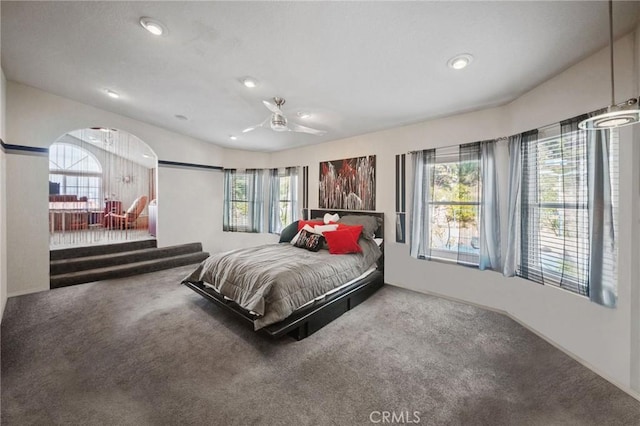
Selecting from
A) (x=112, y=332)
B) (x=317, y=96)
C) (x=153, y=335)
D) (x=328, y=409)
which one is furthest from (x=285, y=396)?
(x=317, y=96)

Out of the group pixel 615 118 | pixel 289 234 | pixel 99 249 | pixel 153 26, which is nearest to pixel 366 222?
pixel 289 234

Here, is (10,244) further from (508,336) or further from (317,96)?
(508,336)

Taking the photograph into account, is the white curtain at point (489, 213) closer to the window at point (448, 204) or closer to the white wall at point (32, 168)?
the window at point (448, 204)

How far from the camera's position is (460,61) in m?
2.12

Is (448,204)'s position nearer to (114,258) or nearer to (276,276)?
(276,276)

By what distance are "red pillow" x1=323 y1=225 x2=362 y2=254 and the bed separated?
10 centimetres

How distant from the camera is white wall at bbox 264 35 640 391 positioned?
1.79 metres

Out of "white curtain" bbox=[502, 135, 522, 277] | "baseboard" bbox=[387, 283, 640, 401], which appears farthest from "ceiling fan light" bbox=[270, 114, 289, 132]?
"baseboard" bbox=[387, 283, 640, 401]

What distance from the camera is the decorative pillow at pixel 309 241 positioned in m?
3.60

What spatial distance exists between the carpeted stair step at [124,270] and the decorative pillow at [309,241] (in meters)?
2.66

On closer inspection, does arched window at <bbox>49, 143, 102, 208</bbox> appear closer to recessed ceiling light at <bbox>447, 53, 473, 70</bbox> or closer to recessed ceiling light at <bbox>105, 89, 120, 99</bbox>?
recessed ceiling light at <bbox>105, 89, 120, 99</bbox>

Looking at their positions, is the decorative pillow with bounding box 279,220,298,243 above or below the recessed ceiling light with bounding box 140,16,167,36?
below

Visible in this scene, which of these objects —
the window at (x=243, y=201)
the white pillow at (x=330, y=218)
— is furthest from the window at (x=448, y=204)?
the window at (x=243, y=201)

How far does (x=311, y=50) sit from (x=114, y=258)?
4.74 metres
